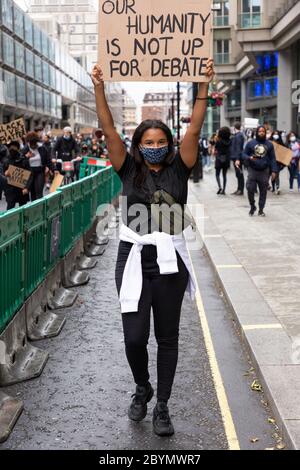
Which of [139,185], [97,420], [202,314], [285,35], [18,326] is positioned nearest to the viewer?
[139,185]

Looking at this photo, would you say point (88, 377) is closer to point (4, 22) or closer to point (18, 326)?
point (18, 326)

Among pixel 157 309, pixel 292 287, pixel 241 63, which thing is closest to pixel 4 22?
pixel 241 63

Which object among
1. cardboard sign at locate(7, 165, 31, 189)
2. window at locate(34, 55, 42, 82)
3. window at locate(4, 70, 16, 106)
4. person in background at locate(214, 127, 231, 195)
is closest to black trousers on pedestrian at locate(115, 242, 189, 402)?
cardboard sign at locate(7, 165, 31, 189)

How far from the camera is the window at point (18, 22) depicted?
5008 centimetres

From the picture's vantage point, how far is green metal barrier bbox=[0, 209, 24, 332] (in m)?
5.34

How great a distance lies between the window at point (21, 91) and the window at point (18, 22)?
3.35m

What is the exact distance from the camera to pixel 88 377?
5301mm

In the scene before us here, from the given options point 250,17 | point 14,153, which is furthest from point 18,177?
point 250,17

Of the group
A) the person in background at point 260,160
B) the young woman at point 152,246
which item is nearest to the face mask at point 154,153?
the young woman at point 152,246

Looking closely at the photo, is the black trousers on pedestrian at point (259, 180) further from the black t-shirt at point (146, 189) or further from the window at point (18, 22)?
the window at point (18, 22)

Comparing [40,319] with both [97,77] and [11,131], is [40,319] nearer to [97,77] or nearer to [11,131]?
[97,77]

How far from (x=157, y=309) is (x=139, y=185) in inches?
29.6

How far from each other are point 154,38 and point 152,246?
160cm
